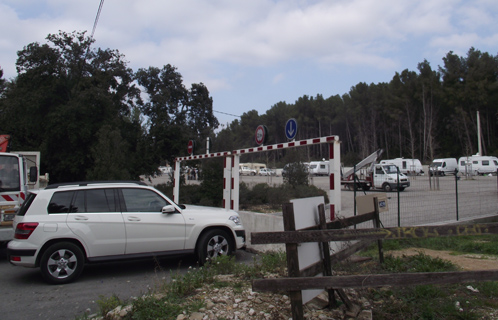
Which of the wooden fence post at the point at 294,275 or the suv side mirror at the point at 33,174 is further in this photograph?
the suv side mirror at the point at 33,174

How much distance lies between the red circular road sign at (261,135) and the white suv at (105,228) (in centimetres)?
245

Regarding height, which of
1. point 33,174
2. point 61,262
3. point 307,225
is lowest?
point 61,262

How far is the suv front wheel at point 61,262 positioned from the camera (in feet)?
22.1

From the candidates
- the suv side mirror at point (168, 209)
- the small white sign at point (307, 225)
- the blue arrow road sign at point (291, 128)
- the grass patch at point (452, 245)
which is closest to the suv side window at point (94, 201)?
the suv side mirror at point (168, 209)

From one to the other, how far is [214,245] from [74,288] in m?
2.62

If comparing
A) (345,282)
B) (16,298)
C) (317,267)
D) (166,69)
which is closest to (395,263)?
(317,267)

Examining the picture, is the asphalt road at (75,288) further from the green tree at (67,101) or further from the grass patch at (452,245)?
the green tree at (67,101)

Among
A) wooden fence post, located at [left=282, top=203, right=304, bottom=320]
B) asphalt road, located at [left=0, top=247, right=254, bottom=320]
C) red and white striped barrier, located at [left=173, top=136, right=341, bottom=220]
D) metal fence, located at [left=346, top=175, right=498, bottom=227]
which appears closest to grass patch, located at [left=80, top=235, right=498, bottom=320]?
asphalt road, located at [left=0, top=247, right=254, bottom=320]

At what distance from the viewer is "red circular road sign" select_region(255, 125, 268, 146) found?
10008mm

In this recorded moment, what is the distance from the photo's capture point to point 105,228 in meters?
7.21

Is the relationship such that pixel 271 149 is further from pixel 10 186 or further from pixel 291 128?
pixel 10 186

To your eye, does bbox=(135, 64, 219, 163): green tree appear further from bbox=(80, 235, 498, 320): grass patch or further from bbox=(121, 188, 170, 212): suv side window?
bbox=(80, 235, 498, 320): grass patch

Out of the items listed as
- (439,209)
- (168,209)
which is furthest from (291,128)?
Answer: (439,209)

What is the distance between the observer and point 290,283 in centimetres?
377
